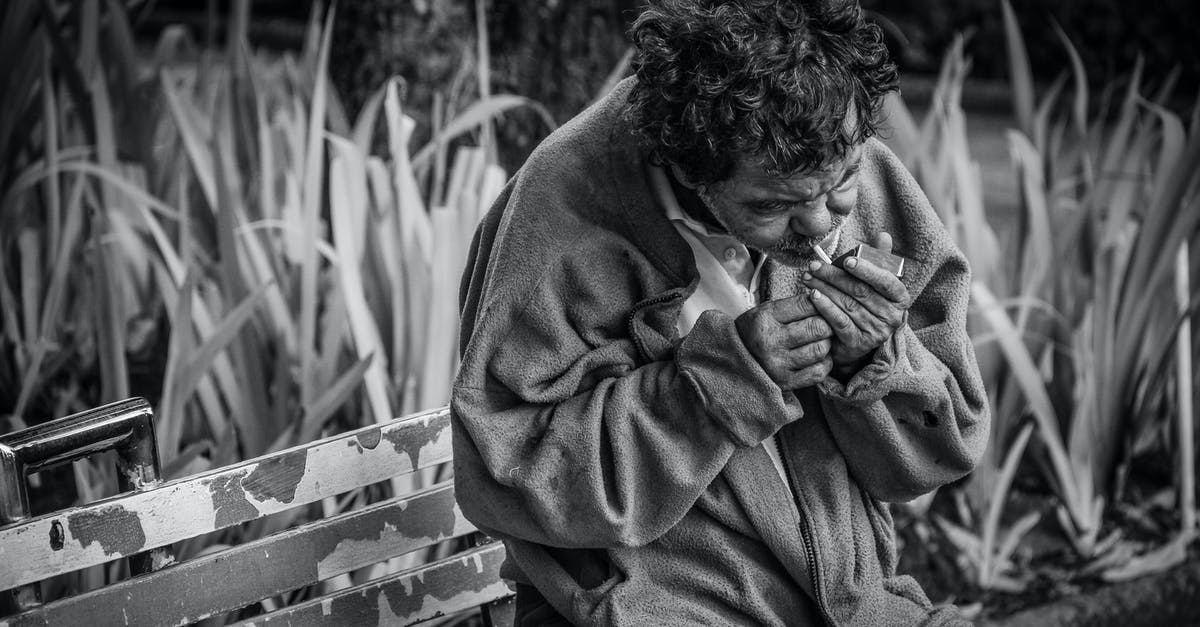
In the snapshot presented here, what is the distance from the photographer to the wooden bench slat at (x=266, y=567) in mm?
1577

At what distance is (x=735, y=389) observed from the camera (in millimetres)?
1350

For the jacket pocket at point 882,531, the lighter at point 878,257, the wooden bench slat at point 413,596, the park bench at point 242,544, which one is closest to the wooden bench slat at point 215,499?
the park bench at point 242,544

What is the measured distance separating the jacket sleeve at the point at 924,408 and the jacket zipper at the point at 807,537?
0.22ft

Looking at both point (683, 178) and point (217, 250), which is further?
point (217, 250)

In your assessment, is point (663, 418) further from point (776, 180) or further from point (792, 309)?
point (776, 180)

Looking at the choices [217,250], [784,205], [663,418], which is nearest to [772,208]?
[784,205]

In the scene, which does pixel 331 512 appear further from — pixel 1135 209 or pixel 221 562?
pixel 1135 209

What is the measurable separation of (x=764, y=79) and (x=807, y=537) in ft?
1.84

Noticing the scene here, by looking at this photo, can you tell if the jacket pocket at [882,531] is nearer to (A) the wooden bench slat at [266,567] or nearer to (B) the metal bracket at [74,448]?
(A) the wooden bench slat at [266,567]

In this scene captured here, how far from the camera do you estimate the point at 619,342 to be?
4.71ft

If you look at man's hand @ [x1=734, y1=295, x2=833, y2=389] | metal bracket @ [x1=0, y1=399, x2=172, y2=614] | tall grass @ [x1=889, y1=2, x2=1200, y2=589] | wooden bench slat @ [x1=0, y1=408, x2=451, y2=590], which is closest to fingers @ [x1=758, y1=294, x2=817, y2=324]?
man's hand @ [x1=734, y1=295, x2=833, y2=389]

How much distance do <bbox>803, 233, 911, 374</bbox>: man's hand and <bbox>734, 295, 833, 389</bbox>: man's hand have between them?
0.02m

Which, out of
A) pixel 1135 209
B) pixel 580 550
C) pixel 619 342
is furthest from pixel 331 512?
pixel 1135 209

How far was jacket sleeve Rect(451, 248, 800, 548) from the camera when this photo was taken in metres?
1.36
